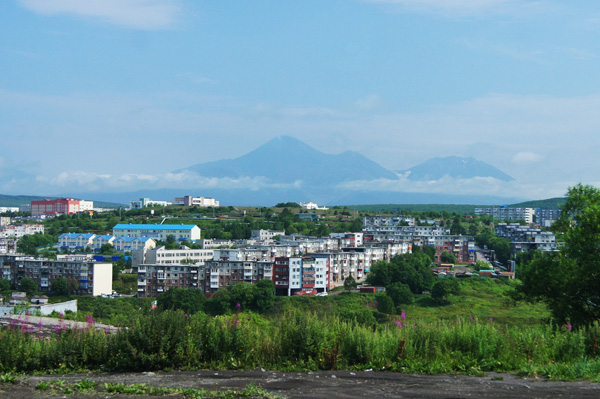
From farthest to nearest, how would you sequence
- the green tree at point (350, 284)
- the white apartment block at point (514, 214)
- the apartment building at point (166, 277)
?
the white apartment block at point (514, 214)
the apartment building at point (166, 277)
the green tree at point (350, 284)

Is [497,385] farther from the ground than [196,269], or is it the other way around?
[497,385]

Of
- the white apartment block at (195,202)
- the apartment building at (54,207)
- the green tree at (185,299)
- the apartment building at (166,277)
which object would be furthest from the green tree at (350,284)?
the apartment building at (54,207)

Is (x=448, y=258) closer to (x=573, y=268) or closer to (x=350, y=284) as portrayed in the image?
(x=350, y=284)

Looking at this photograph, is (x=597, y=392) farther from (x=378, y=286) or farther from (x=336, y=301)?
(x=378, y=286)

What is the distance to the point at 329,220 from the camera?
6612 cm

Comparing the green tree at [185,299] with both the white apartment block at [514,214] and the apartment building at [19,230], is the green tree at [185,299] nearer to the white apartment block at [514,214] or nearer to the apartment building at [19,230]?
the apartment building at [19,230]

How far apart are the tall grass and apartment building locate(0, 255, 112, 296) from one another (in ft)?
89.7

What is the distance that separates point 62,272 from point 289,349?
1196 inches

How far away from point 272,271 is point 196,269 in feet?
13.5

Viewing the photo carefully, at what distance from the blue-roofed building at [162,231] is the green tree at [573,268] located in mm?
41719

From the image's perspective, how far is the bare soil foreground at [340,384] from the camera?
4492mm

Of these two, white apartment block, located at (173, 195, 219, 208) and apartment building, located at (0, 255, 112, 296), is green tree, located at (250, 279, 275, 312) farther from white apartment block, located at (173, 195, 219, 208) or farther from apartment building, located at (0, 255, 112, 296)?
white apartment block, located at (173, 195, 219, 208)

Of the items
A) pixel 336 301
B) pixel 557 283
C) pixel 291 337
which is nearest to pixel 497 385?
pixel 291 337

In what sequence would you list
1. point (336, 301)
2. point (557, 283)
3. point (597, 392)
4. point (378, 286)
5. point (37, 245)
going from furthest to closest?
point (37, 245) < point (378, 286) < point (336, 301) < point (557, 283) < point (597, 392)
